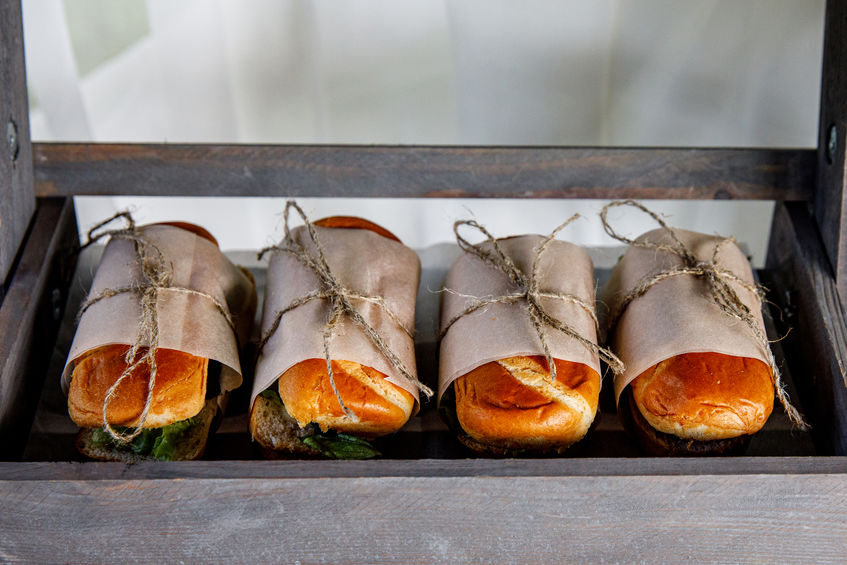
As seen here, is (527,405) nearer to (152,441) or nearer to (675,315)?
(675,315)

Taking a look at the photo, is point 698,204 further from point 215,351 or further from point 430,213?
point 215,351

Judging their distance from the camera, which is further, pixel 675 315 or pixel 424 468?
pixel 675 315

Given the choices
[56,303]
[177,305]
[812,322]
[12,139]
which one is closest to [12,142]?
[12,139]

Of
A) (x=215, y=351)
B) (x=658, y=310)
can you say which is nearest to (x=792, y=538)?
(x=658, y=310)

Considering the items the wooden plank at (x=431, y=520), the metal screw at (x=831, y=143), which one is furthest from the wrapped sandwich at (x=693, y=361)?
the metal screw at (x=831, y=143)

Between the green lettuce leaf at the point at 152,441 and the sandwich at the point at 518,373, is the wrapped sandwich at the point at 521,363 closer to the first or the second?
the sandwich at the point at 518,373

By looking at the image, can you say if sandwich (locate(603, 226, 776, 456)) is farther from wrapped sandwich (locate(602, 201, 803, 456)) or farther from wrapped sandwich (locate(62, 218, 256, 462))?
wrapped sandwich (locate(62, 218, 256, 462))
